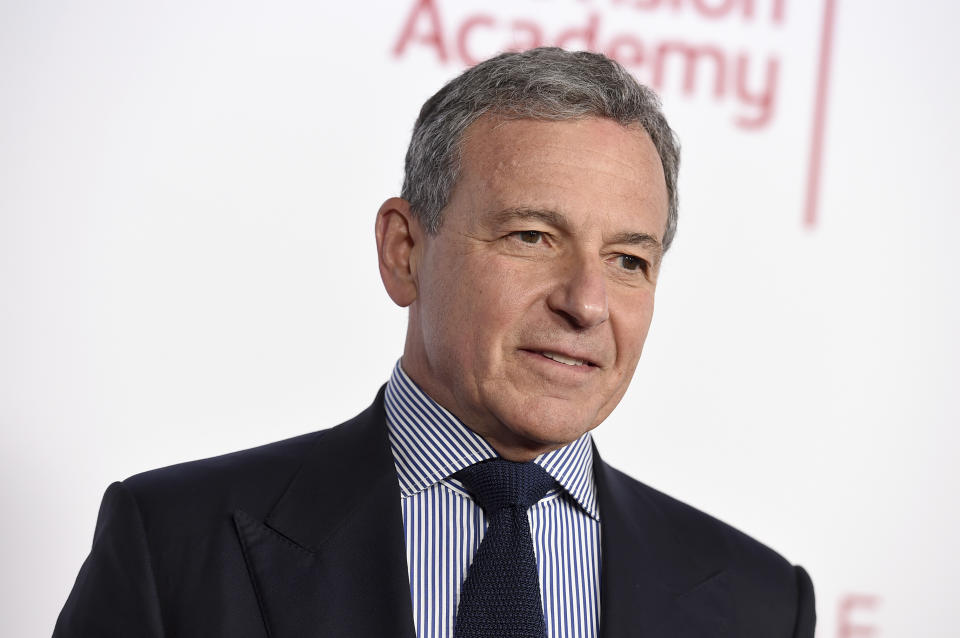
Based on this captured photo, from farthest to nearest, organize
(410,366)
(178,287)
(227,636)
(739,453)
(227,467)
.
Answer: (739,453) → (178,287) → (410,366) → (227,467) → (227,636)

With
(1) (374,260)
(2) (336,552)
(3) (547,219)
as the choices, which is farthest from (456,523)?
(1) (374,260)

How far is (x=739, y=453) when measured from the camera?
329cm

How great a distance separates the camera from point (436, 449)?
6.29ft

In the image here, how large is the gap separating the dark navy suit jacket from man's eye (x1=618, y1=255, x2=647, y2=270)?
410mm

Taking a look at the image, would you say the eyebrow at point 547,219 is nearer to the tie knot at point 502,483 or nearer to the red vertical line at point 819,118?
the tie knot at point 502,483

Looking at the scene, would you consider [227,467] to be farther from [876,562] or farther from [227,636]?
[876,562]

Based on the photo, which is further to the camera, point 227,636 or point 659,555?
point 659,555

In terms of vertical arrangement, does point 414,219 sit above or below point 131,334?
above

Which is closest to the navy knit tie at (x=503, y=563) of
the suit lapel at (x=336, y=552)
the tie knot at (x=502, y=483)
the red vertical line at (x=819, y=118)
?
the tie knot at (x=502, y=483)

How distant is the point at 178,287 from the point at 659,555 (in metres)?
1.49

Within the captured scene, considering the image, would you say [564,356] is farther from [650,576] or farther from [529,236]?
[650,576]

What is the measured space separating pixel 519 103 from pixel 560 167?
6.3 inches

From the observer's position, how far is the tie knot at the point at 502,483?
1883 millimetres

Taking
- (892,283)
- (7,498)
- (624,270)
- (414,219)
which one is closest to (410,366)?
(414,219)
